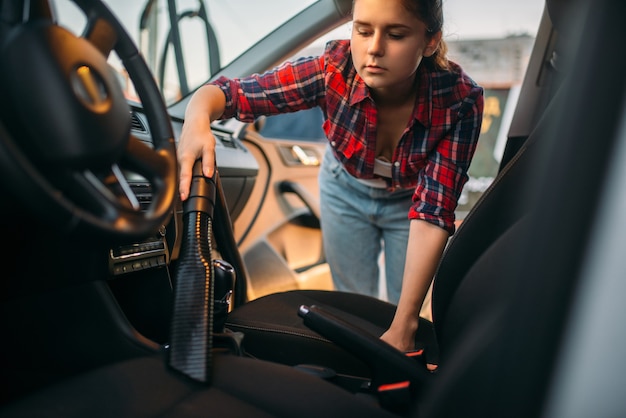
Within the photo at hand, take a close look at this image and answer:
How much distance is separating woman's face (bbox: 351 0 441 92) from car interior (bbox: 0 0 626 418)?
0.23 m

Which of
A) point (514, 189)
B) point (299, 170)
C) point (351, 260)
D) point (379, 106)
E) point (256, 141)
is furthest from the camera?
point (299, 170)

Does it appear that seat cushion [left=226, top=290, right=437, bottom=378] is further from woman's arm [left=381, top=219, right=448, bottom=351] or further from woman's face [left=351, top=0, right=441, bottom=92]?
woman's face [left=351, top=0, right=441, bottom=92]

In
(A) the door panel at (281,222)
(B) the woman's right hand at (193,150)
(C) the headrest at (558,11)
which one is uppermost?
(C) the headrest at (558,11)

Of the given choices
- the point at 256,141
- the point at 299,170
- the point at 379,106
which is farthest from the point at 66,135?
the point at 299,170

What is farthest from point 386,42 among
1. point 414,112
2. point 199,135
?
point 199,135

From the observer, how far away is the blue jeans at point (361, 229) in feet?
4.20

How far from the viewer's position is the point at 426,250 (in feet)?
3.23

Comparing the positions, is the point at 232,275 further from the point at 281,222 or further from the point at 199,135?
the point at 281,222

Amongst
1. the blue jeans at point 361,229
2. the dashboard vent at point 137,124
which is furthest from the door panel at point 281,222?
the dashboard vent at point 137,124

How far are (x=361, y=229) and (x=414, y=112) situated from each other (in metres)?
0.40

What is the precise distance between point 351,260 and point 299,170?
818 millimetres

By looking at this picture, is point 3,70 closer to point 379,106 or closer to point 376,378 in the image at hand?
point 376,378


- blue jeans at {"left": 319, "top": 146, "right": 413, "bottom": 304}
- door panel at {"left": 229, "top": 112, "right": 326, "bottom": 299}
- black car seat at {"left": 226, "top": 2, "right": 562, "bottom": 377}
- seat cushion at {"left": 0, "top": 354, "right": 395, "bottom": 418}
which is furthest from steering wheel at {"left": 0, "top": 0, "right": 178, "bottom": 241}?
door panel at {"left": 229, "top": 112, "right": 326, "bottom": 299}

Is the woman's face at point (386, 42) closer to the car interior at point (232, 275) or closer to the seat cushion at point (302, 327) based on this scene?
the car interior at point (232, 275)
